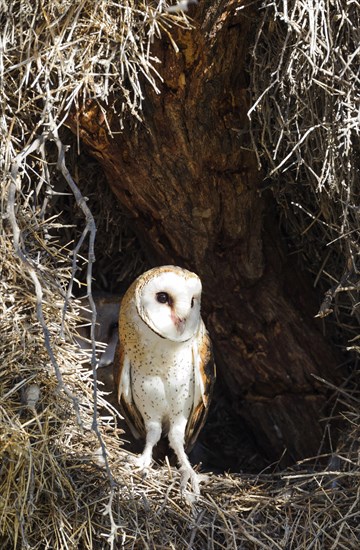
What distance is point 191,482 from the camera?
2521 mm

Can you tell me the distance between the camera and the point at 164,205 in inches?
108

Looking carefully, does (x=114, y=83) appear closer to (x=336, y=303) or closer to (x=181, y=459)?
(x=336, y=303)

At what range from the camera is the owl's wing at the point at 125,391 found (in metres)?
2.74

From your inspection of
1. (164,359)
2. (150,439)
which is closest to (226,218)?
(164,359)

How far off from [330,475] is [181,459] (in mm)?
456

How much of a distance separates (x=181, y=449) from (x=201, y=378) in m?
0.22

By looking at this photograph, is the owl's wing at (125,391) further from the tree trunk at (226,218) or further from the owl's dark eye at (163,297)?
the tree trunk at (226,218)

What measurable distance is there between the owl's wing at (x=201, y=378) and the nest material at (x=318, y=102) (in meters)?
0.47

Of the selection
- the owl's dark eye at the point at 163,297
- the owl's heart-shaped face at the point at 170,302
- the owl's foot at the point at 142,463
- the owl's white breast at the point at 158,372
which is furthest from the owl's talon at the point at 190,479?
the owl's dark eye at the point at 163,297

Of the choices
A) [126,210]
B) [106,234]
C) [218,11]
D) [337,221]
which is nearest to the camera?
[218,11]

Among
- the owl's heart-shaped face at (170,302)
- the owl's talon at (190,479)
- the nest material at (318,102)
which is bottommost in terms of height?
the owl's talon at (190,479)

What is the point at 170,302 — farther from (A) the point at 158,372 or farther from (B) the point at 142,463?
(B) the point at 142,463

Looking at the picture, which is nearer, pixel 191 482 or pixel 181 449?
pixel 191 482


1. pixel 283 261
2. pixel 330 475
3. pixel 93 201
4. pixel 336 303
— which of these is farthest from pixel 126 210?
pixel 330 475
